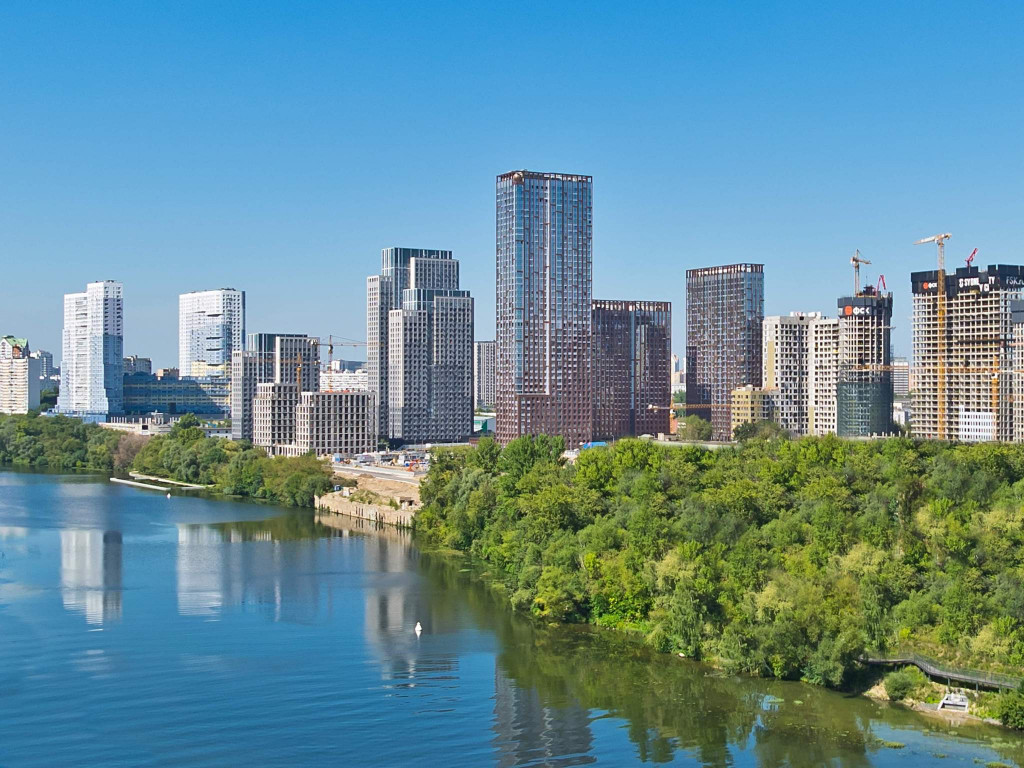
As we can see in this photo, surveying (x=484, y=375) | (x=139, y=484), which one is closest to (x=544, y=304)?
(x=139, y=484)

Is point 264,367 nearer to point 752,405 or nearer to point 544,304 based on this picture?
point 544,304

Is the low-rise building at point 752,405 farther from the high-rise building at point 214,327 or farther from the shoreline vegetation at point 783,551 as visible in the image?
the high-rise building at point 214,327

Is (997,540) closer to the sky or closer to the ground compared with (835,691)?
closer to the sky

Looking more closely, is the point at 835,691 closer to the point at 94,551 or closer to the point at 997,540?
the point at 997,540

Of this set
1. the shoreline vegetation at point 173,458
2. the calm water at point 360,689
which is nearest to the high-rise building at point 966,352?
the shoreline vegetation at point 173,458

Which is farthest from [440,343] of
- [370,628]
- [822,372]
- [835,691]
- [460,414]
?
[835,691]

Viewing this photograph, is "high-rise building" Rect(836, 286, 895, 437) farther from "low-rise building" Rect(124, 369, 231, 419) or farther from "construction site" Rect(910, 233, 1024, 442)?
"low-rise building" Rect(124, 369, 231, 419)
